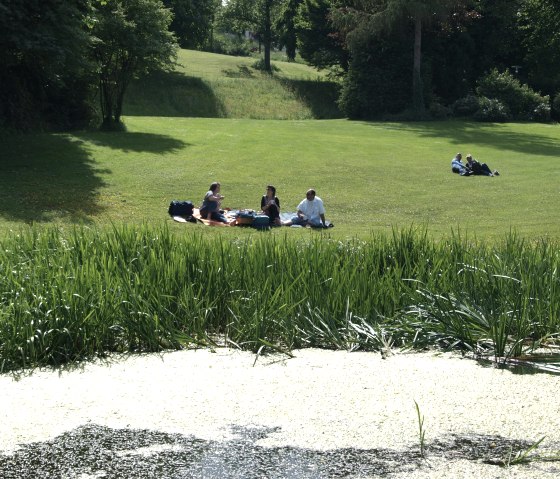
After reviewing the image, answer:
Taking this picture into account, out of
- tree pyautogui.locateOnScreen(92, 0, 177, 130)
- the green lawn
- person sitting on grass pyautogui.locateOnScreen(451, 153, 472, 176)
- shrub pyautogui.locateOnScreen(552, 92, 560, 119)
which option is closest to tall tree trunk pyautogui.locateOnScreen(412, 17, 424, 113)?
shrub pyautogui.locateOnScreen(552, 92, 560, 119)

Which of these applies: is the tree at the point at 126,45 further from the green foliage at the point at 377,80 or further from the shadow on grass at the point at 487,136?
the green foliage at the point at 377,80

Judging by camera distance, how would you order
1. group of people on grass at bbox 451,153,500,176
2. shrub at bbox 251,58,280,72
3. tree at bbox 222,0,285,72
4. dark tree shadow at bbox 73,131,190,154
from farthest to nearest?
tree at bbox 222,0,285,72 < shrub at bbox 251,58,280,72 < dark tree shadow at bbox 73,131,190,154 < group of people on grass at bbox 451,153,500,176

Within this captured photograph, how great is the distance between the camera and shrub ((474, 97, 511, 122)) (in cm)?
4834

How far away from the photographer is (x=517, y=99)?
164ft

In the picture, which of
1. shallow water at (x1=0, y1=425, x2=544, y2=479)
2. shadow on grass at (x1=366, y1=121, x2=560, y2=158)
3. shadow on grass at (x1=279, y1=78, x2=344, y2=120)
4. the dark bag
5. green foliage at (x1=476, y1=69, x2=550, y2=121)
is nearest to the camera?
shallow water at (x1=0, y1=425, x2=544, y2=479)

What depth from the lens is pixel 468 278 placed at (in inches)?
295

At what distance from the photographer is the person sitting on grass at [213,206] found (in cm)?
1828

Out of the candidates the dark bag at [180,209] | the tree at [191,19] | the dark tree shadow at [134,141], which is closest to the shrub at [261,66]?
the tree at [191,19]

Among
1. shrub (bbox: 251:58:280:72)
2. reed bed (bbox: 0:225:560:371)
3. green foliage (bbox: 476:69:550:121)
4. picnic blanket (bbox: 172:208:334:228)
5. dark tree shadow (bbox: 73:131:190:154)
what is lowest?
picnic blanket (bbox: 172:208:334:228)

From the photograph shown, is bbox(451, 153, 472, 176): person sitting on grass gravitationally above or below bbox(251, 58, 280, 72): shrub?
below

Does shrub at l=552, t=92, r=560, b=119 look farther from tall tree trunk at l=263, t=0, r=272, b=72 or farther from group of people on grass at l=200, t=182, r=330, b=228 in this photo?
group of people on grass at l=200, t=182, r=330, b=228

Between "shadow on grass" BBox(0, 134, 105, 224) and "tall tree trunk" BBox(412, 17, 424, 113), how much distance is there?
25.6 metres

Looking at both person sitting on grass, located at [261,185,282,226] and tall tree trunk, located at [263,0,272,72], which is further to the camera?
tall tree trunk, located at [263,0,272,72]

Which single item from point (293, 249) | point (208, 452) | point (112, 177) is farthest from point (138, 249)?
point (112, 177)
